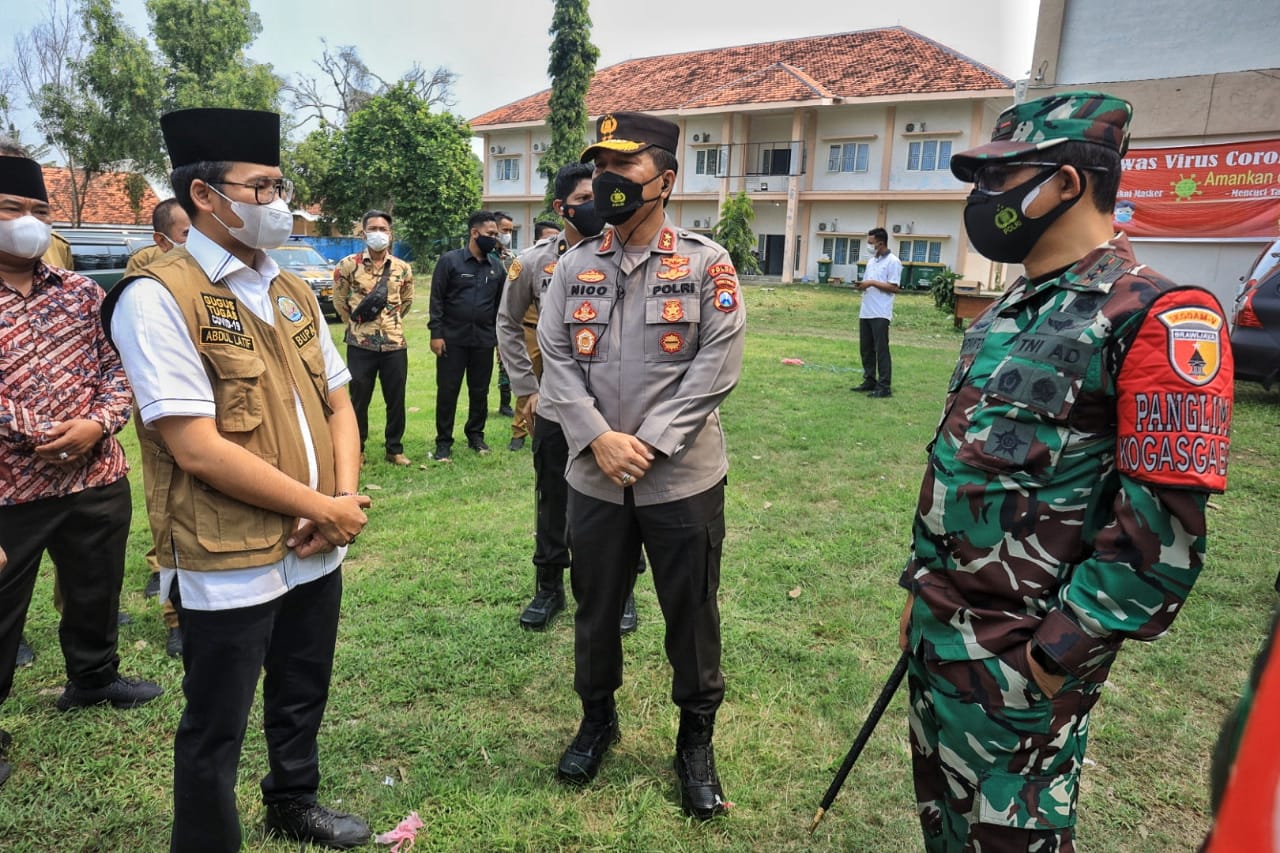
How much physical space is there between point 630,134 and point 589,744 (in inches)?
87.5

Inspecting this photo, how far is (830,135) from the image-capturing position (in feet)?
97.1

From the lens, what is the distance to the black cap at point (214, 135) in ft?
6.57

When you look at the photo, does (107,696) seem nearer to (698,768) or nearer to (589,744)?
(589,744)

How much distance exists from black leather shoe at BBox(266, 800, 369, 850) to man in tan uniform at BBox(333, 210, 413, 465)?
177 inches

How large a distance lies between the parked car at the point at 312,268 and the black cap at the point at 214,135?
47.6 ft

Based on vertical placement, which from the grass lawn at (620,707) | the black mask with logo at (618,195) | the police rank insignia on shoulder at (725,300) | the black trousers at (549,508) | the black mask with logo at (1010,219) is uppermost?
the black mask with logo at (618,195)

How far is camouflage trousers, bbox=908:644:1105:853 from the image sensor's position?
169 centimetres

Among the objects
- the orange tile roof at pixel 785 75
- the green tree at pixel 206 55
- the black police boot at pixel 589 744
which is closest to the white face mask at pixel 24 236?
the black police boot at pixel 589 744

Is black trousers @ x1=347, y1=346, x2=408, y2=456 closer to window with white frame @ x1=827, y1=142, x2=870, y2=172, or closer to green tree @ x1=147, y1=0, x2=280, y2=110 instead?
green tree @ x1=147, y1=0, x2=280, y2=110

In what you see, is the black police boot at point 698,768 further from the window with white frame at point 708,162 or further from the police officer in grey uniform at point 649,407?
the window with white frame at point 708,162

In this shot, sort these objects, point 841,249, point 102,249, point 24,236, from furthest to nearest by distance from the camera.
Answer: point 841,249
point 102,249
point 24,236

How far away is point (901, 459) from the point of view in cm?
677

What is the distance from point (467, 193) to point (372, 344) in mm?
23792

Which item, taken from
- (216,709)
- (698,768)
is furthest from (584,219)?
(216,709)
